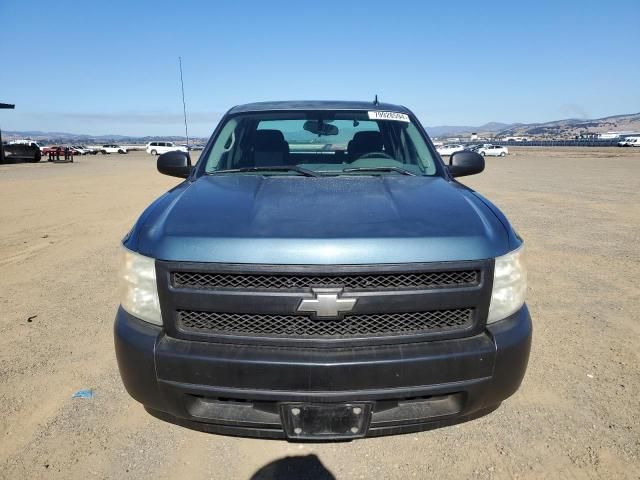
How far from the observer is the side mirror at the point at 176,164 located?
11.4ft

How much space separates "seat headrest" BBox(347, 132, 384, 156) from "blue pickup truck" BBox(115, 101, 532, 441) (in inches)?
57.3

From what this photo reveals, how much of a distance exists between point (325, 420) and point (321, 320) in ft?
1.40

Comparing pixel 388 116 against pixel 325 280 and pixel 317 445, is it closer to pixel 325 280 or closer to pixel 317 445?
pixel 325 280

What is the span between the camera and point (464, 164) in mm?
3525

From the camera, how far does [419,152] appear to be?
3418mm

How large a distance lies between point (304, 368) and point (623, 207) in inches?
433

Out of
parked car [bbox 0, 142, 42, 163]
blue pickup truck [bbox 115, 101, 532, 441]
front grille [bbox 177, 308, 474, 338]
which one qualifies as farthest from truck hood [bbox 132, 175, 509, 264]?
parked car [bbox 0, 142, 42, 163]

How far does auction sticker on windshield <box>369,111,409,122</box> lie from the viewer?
3.56m

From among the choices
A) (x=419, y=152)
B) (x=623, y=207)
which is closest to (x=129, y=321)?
(x=419, y=152)

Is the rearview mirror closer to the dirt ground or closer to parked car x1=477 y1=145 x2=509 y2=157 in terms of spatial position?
the dirt ground

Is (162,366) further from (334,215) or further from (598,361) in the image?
(598,361)

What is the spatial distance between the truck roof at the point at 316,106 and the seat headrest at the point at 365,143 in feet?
0.67

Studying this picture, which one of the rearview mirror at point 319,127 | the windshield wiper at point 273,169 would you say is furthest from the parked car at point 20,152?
the windshield wiper at point 273,169

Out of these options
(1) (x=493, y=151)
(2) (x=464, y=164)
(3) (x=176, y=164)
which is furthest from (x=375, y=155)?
(1) (x=493, y=151)
